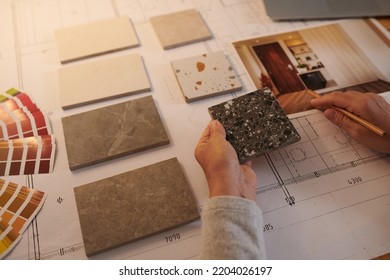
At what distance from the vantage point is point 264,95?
3.47ft

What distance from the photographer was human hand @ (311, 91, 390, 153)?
1001 millimetres

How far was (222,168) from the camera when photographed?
890mm

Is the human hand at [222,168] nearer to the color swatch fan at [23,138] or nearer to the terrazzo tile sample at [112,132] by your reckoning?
the terrazzo tile sample at [112,132]

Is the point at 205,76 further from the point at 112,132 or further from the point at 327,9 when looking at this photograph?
the point at 327,9

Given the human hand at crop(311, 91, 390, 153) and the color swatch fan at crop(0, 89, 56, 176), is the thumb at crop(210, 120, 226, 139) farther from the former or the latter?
the color swatch fan at crop(0, 89, 56, 176)

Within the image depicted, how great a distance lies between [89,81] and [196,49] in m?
0.46

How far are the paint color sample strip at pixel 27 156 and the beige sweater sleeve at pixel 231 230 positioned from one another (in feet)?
1.89

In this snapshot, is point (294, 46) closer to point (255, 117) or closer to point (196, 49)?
point (196, 49)

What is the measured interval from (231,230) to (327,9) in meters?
1.19

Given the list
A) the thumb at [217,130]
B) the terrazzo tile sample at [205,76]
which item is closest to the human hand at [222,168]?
the thumb at [217,130]

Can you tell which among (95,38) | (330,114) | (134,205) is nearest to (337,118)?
(330,114)

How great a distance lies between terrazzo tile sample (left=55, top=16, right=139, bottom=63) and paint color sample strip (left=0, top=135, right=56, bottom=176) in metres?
0.41

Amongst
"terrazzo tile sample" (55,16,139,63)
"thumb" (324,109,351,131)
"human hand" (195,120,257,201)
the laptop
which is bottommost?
"human hand" (195,120,257,201)

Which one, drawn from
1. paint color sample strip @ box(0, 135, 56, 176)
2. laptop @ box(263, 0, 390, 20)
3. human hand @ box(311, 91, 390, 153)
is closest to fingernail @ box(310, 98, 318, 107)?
human hand @ box(311, 91, 390, 153)
